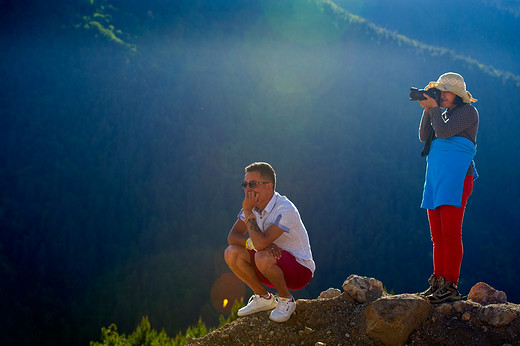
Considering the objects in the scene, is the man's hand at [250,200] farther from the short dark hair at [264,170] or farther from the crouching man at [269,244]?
the short dark hair at [264,170]

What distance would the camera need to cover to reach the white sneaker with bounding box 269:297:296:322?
366 centimetres

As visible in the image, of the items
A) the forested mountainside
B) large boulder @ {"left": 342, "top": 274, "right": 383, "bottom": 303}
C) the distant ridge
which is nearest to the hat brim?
large boulder @ {"left": 342, "top": 274, "right": 383, "bottom": 303}

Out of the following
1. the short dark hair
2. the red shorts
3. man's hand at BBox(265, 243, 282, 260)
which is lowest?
the red shorts

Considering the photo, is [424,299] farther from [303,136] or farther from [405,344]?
[303,136]

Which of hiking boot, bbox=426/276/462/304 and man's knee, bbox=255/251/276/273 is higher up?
man's knee, bbox=255/251/276/273

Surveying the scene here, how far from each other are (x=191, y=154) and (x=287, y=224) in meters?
40.5

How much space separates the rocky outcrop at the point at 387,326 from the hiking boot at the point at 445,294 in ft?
0.23

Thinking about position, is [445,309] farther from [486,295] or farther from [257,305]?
[257,305]

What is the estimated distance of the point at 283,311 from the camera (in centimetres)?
367

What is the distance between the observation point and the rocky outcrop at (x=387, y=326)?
3.39 metres

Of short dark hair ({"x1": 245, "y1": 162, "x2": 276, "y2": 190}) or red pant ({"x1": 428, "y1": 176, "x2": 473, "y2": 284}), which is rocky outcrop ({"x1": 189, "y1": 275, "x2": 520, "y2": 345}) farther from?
short dark hair ({"x1": 245, "y1": 162, "x2": 276, "y2": 190})

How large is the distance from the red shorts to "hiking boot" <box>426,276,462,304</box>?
3.17 ft

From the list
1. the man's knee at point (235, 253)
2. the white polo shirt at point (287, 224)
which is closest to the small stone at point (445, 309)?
the white polo shirt at point (287, 224)

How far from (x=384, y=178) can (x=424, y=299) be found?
41.6 meters
